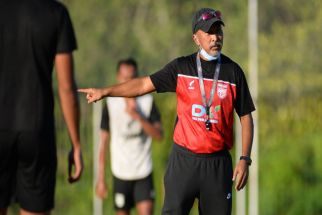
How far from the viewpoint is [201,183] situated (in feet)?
23.0

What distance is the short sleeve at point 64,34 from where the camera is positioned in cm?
559

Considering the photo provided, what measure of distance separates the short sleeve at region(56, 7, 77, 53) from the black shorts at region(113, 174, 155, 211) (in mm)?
5556

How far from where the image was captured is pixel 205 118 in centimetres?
686

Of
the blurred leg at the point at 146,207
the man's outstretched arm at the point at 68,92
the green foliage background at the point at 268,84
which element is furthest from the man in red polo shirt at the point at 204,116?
the green foliage background at the point at 268,84

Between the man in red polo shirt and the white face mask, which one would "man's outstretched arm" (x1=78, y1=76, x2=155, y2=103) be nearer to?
the man in red polo shirt

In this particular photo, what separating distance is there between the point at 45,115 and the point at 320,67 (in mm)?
10911

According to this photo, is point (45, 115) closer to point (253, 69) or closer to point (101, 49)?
point (253, 69)

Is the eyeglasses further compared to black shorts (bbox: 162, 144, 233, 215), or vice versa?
black shorts (bbox: 162, 144, 233, 215)

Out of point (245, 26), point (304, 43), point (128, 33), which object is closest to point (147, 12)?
point (128, 33)

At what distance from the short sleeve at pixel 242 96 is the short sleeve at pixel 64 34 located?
1667 mm

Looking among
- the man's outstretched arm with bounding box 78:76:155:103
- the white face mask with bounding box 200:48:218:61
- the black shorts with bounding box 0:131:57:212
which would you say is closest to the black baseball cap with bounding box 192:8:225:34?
the white face mask with bounding box 200:48:218:61

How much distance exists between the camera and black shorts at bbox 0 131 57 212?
18.3 feet

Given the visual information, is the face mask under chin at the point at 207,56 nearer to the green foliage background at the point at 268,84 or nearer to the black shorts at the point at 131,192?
the black shorts at the point at 131,192

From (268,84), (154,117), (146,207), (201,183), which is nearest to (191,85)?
(201,183)
